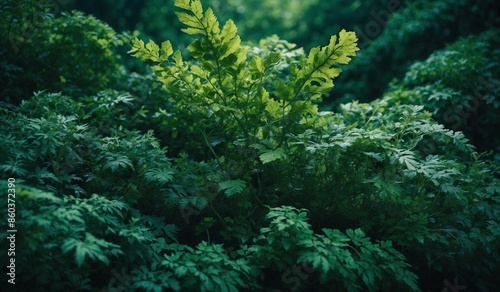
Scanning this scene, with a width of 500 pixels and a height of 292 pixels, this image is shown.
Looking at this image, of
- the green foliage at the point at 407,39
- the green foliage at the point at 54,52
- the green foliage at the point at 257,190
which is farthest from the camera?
the green foliage at the point at 407,39

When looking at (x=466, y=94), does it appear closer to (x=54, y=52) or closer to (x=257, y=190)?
(x=257, y=190)

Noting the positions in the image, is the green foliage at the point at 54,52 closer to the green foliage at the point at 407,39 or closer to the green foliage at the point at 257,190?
the green foliage at the point at 257,190

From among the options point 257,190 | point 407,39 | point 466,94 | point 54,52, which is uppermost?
point 407,39

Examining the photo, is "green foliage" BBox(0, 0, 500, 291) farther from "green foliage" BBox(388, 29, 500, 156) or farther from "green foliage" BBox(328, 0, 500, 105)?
"green foliage" BBox(328, 0, 500, 105)

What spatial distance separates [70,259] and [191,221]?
1123mm

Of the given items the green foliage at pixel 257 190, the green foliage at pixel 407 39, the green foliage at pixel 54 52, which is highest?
the green foliage at pixel 407 39

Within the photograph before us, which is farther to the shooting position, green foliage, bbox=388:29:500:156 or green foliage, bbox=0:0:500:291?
green foliage, bbox=388:29:500:156

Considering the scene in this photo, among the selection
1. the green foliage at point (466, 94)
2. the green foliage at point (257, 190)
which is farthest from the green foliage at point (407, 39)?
the green foliage at point (257, 190)

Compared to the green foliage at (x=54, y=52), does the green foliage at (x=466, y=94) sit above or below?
below

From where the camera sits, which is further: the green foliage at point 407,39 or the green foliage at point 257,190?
the green foliage at point 407,39

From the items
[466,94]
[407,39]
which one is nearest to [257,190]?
[466,94]

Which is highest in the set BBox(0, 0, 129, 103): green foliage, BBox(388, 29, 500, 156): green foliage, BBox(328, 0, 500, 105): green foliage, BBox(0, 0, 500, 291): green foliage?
BBox(328, 0, 500, 105): green foliage

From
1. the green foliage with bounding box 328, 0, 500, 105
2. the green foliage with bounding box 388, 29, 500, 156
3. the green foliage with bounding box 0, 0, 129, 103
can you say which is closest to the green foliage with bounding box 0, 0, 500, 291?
the green foliage with bounding box 0, 0, 129, 103

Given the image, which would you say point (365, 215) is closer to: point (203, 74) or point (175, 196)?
point (175, 196)
